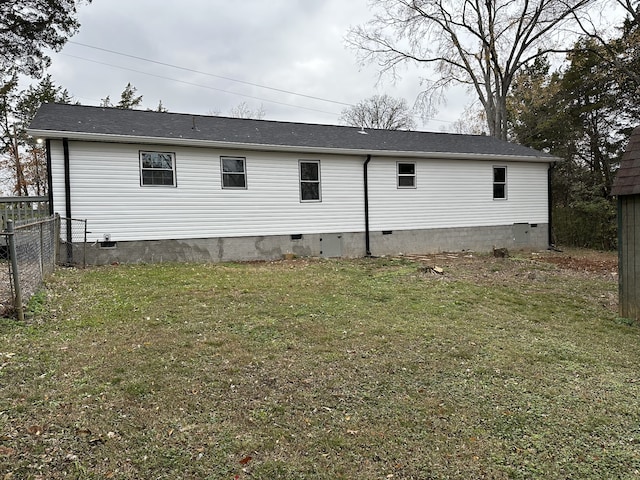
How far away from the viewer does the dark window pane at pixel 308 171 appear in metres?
11.8

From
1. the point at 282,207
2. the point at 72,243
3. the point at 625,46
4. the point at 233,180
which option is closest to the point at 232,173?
the point at 233,180

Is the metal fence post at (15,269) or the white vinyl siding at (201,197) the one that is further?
the white vinyl siding at (201,197)

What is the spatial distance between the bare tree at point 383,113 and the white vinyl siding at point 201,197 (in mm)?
22464

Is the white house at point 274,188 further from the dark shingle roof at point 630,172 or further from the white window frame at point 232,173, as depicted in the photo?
the dark shingle roof at point 630,172

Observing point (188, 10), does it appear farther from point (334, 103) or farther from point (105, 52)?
point (334, 103)

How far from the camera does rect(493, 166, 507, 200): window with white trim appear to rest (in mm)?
14508

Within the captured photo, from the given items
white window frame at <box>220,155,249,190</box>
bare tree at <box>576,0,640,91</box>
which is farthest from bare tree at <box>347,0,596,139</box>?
white window frame at <box>220,155,249,190</box>

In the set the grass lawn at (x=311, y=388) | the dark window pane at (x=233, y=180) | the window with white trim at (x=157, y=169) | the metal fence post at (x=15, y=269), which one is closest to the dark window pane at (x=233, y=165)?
the dark window pane at (x=233, y=180)

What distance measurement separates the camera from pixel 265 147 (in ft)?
35.8

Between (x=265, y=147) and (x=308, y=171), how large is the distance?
154cm

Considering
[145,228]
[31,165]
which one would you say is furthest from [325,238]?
[31,165]

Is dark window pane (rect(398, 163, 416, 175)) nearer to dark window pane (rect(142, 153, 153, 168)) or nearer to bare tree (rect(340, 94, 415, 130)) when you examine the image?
dark window pane (rect(142, 153, 153, 168))

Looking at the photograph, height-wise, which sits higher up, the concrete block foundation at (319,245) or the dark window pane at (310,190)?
the dark window pane at (310,190)

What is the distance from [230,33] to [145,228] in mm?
11722
